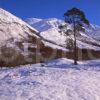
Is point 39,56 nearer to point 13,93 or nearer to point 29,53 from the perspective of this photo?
point 29,53

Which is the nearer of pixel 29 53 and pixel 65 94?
pixel 65 94

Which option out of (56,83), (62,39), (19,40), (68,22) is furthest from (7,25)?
(56,83)

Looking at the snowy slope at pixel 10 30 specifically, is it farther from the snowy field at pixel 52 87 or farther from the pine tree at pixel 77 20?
the snowy field at pixel 52 87

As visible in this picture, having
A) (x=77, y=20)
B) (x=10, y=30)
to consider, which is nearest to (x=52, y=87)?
→ (x=77, y=20)

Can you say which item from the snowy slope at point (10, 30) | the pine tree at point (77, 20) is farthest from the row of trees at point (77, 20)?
the snowy slope at point (10, 30)

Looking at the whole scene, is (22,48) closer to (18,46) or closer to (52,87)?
(18,46)

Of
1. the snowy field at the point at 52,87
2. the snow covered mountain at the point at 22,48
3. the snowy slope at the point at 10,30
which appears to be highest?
the snowy slope at the point at 10,30

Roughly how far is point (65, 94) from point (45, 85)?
5.95 ft

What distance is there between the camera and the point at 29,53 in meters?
51.0

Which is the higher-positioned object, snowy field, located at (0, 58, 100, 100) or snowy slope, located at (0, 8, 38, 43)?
snowy slope, located at (0, 8, 38, 43)

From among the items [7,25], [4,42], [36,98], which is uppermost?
[7,25]

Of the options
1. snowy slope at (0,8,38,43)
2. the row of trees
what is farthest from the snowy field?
snowy slope at (0,8,38,43)

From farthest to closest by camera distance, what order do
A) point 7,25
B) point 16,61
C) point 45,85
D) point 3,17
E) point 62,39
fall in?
point 62,39 < point 3,17 < point 7,25 < point 16,61 < point 45,85

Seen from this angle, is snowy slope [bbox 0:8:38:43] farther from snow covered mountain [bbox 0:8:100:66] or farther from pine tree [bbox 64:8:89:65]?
pine tree [bbox 64:8:89:65]
